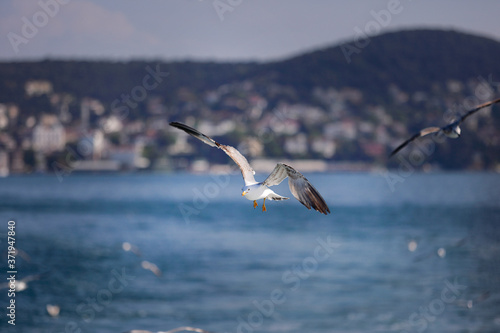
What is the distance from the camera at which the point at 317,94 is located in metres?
159

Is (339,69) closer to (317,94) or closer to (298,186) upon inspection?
(317,94)

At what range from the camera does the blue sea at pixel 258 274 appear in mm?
23641

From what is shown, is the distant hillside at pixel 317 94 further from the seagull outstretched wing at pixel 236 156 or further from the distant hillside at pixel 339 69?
the seagull outstretched wing at pixel 236 156

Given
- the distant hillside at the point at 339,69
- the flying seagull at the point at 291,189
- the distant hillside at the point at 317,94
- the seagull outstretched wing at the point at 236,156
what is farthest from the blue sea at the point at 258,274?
the distant hillside at the point at 339,69

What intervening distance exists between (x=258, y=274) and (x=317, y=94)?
421 ft

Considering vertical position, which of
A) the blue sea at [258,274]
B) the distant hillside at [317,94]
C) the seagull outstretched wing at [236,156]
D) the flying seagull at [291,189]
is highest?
the distant hillside at [317,94]

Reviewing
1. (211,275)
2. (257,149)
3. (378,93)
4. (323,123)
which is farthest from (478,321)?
(378,93)

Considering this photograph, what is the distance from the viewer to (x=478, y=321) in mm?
22469

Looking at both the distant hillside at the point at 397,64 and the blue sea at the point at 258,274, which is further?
the distant hillside at the point at 397,64

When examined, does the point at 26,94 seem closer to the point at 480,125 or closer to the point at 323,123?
the point at 323,123

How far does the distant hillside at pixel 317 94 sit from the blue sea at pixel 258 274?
70.9 metres

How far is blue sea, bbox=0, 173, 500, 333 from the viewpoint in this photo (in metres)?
23.6

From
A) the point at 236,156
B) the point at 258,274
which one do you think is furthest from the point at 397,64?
the point at 236,156

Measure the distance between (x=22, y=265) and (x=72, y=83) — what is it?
122 m
